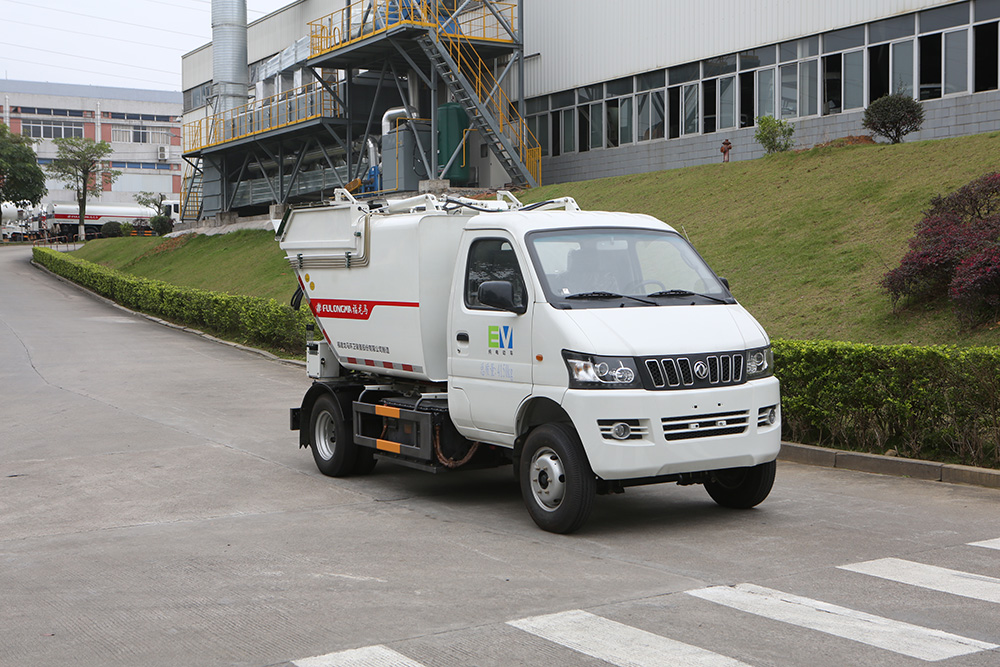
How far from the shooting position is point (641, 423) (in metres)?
7.55

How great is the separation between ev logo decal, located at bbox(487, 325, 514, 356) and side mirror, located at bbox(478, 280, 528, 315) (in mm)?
187

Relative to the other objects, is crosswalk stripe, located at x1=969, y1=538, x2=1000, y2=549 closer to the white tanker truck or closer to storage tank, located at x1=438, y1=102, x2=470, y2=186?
storage tank, located at x1=438, y1=102, x2=470, y2=186

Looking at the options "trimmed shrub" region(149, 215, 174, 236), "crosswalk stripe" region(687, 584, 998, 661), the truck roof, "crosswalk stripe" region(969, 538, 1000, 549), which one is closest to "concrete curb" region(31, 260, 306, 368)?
the truck roof

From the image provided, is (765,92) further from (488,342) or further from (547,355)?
(547,355)

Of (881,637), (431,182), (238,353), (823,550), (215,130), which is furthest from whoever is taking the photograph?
(215,130)

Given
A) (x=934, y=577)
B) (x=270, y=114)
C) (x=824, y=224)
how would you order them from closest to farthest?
1. (x=934, y=577)
2. (x=824, y=224)
3. (x=270, y=114)

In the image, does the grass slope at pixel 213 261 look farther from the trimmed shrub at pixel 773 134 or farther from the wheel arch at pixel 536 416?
the wheel arch at pixel 536 416

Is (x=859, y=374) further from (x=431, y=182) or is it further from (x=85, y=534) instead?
(x=431, y=182)

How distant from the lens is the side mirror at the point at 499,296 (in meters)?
8.08

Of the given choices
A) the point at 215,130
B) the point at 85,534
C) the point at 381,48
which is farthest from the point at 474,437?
the point at 215,130

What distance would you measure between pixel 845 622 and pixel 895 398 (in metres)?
5.05

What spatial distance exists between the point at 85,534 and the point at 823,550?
215 inches

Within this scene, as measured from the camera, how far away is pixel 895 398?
10203mm

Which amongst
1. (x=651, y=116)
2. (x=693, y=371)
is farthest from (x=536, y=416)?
(x=651, y=116)
